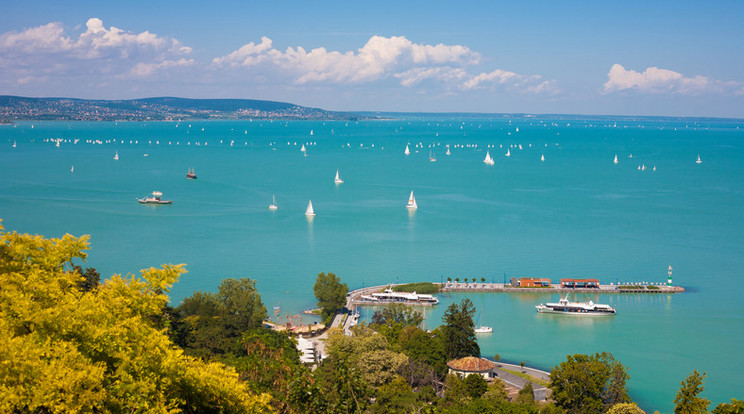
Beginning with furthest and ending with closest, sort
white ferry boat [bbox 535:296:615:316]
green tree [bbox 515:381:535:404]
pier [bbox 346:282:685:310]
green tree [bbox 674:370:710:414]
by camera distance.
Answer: pier [bbox 346:282:685:310], white ferry boat [bbox 535:296:615:316], green tree [bbox 515:381:535:404], green tree [bbox 674:370:710:414]

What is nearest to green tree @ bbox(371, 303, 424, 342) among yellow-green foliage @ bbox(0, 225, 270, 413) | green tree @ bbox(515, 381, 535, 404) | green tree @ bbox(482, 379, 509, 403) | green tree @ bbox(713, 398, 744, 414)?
green tree @ bbox(482, 379, 509, 403)

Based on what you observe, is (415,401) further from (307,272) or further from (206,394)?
(307,272)

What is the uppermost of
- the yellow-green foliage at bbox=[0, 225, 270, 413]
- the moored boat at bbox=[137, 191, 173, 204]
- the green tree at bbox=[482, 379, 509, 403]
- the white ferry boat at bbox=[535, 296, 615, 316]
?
the yellow-green foliage at bbox=[0, 225, 270, 413]

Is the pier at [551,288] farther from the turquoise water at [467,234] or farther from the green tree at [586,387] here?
the green tree at [586,387]

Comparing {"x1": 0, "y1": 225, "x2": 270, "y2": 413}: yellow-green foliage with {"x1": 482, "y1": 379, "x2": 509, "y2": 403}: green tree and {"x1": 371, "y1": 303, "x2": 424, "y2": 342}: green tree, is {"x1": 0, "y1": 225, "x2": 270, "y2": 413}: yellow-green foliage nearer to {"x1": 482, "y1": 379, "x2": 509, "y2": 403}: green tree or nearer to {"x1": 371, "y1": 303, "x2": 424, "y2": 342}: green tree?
{"x1": 482, "y1": 379, "x2": 509, "y2": 403}: green tree

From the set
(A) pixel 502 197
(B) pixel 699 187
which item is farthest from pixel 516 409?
(B) pixel 699 187

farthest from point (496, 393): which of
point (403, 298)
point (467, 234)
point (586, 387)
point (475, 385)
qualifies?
point (467, 234)

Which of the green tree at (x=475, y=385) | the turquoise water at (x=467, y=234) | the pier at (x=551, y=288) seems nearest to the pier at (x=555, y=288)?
the pier at (x=551, y=288)
